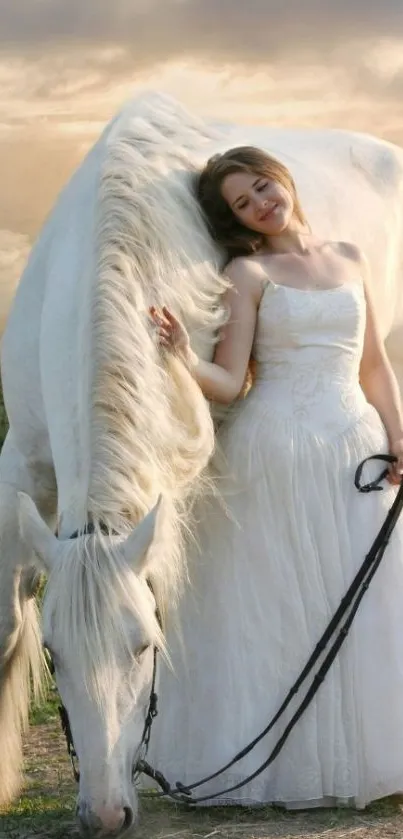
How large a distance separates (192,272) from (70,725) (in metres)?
1.43

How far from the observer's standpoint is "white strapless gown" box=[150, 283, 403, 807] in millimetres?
3670

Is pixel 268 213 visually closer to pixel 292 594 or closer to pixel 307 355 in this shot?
pixel 307 355

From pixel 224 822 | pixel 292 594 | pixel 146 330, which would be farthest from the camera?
pixel 292 594

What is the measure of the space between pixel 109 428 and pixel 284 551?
0.86m

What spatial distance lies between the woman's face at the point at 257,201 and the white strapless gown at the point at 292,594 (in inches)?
9.1

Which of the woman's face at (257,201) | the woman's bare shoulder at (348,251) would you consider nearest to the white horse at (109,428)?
the woman's face at (257,201)

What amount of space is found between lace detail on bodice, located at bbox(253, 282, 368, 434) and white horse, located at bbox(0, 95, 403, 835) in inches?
7.3

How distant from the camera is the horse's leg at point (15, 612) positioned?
14.0ft

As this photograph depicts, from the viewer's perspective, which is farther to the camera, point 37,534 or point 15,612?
point 15,612

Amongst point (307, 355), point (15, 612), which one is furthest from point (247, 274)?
point (15, 612)

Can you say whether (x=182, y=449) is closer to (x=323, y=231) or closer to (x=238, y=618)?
(x=238, y=618)

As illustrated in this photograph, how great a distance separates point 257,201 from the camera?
3.81m

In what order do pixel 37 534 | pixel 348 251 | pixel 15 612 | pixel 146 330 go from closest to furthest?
pixel 37 534, pixel 146 330, pixel 348 251, pixel 15 612

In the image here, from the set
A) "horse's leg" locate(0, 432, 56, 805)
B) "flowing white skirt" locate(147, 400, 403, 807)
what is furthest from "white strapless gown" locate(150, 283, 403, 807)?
"horse's leg" locate(0, 432, 56, 805)
